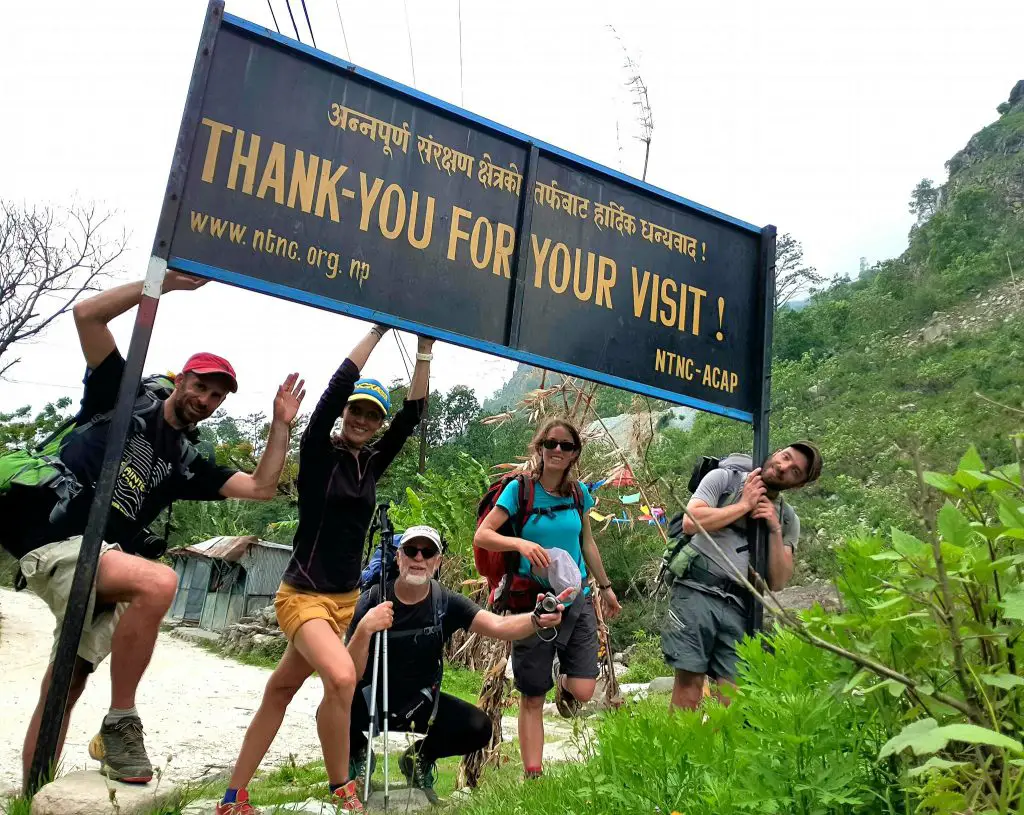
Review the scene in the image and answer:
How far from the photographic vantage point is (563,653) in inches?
168

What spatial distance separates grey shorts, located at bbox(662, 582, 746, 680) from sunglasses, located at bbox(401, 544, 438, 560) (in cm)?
130

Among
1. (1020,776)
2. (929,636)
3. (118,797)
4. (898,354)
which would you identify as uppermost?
(898,354)

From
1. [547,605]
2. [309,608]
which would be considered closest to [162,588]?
[309,608]

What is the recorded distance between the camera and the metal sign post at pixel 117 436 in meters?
2.74

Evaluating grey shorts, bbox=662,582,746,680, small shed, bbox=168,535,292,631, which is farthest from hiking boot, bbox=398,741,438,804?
small shed, bbox=168,535,292,631

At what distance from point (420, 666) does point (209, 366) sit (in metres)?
2.12

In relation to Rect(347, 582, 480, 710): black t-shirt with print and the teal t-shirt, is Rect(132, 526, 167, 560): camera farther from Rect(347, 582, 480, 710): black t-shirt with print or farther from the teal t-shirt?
the teal t-shirt

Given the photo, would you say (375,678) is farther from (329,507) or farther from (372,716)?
(329,507)

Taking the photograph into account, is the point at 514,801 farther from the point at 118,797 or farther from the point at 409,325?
the point at 409,325

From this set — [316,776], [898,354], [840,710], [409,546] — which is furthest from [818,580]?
[898,354]

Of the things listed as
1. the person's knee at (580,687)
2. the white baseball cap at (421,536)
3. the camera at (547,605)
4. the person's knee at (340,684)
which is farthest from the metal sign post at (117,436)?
the person's knee at (580,687)

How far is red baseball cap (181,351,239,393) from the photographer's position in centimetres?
326

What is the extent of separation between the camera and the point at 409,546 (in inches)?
167

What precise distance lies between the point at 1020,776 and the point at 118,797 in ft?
8.68
